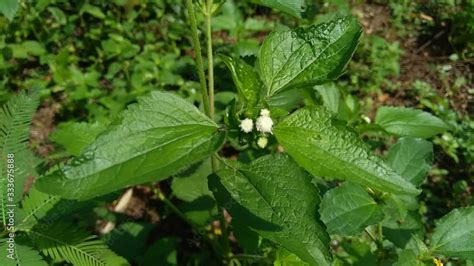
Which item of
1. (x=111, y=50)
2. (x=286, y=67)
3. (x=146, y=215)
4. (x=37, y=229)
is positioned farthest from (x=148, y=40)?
(x=286, y=67)

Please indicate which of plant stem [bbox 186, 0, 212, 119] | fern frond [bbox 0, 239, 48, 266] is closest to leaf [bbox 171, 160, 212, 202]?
fern frond [bbox 0, 239, 48, 266]

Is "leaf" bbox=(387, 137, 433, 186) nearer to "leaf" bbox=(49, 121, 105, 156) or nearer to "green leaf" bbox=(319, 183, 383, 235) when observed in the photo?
"green leaf" bbox=(319, 183, 383, 235)

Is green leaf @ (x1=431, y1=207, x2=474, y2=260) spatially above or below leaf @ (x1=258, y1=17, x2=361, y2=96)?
below

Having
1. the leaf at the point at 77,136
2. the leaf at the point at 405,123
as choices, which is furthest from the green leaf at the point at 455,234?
the leaf at the point at 77,136

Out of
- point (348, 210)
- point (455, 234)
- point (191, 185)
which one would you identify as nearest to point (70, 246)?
point (191, 185)

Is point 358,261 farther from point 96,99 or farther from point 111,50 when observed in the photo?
point 111,50

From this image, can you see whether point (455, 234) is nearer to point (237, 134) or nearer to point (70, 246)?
point (237, 134)

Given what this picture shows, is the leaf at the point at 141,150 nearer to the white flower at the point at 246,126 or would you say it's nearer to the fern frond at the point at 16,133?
the white flower at the point at 246,126
